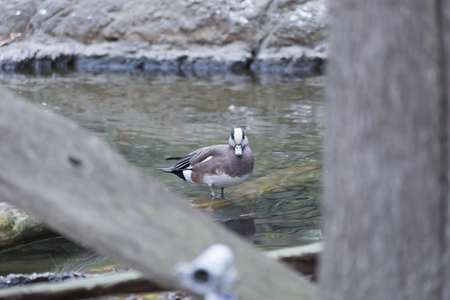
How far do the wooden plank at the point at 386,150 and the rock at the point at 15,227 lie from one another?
3.28m

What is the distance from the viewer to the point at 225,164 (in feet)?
19.2

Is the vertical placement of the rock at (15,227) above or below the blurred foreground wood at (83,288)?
below

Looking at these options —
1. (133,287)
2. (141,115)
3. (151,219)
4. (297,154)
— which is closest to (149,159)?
(297,154)

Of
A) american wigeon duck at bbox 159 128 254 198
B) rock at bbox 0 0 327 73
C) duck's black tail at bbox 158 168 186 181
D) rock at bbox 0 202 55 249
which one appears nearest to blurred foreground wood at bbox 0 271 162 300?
rock at bbox 0 202 55 249

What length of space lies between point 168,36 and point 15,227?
9.79 metres

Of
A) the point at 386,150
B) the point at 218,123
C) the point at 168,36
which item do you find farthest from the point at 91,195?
the point at 168,36

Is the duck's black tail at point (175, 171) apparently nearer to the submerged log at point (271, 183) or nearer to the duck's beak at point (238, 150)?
the submerged log at point (271, 183)

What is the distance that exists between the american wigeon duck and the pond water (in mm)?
235

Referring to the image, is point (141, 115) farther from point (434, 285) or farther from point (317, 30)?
point (434, 285)

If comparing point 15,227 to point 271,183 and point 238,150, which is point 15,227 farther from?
point 271,183

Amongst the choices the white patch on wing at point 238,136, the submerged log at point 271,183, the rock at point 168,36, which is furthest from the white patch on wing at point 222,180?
the rock at point 168,36

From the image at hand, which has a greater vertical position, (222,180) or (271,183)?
(222,180)

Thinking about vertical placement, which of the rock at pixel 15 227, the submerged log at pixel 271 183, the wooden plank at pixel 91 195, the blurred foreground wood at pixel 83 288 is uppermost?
the wooden plank at pixel 91 195

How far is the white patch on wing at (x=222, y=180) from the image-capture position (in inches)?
233
